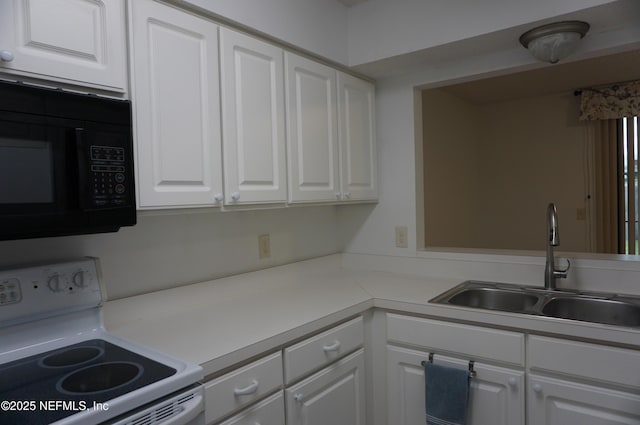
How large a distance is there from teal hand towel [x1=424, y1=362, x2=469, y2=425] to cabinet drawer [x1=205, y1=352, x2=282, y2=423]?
0.65m

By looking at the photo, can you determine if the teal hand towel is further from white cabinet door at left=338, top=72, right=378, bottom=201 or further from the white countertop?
white cabinet door at left=338, top=72, right=378, bottom=201

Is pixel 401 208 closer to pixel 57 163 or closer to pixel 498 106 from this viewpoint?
pixel 57 163

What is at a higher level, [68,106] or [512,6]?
[512,6]

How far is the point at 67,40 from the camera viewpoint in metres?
1.13

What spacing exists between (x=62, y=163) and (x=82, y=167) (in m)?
0.05

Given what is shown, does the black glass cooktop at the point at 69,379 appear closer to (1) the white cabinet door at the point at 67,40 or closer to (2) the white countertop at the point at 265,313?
(2) the white countertop at the point at 265,313

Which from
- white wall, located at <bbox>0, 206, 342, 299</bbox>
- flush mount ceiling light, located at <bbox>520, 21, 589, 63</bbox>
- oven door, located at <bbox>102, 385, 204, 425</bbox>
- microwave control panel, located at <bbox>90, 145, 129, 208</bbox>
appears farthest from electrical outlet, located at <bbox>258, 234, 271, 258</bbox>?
flush mount ceiling light, located at <bbox>520, 21, 589, 63</bbox>

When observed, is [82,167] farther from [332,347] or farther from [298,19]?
[298,19]

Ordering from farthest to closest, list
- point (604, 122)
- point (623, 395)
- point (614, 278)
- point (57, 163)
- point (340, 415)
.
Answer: point (604, 122), point (614, 278), point (340, 415), point (623, 395), point (57, 163)

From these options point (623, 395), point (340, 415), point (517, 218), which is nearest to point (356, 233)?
point (340, 415)

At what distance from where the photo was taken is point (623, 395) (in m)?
1.39

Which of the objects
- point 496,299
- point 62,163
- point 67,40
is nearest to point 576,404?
point 496,299

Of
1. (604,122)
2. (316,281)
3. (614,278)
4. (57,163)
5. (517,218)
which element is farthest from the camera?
(517,218)

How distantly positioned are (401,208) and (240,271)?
3.25 feet
